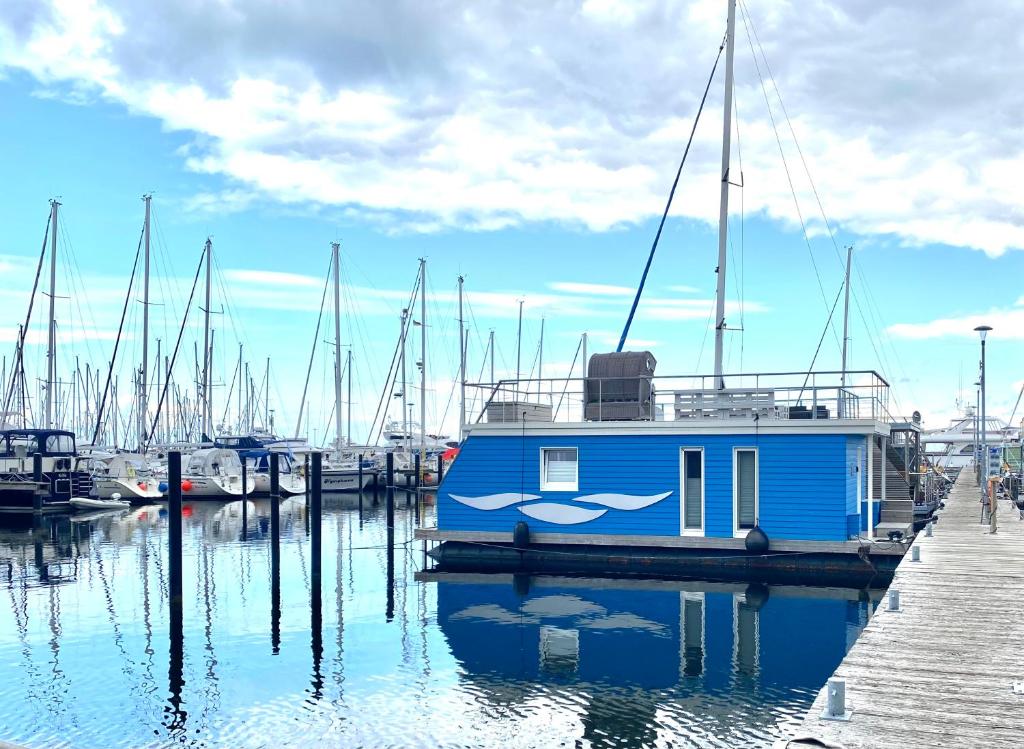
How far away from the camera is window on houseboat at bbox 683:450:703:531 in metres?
25.7

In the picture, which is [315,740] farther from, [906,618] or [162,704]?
[906,618]

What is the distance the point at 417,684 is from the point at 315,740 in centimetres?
304

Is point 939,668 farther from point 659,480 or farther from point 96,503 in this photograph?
point 96,503

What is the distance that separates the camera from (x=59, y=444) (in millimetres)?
53062

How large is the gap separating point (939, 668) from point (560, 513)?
53.7ft

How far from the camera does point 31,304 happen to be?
182 feet

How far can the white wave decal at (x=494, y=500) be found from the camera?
27.2 metres

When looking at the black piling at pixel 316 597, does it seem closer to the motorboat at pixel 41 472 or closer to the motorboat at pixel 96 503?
the motorboat at pixel 41 472

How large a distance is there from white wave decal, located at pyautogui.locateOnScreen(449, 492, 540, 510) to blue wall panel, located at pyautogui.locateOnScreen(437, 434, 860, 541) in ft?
0.39

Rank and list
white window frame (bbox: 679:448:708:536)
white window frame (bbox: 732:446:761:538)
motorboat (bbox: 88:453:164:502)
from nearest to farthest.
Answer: white window frame (bbox: 732:446:761:538), white window frame (bbox: 679:448:708:536), motorboat (bbox: 88:453:164:502)

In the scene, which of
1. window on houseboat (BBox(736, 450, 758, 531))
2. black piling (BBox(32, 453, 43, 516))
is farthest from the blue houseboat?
black piling (BBox(32, 453, 43, 516))

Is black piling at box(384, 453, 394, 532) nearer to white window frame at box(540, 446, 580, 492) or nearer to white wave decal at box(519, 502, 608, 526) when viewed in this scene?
white wave decal at box(519, 502, 608, 526)

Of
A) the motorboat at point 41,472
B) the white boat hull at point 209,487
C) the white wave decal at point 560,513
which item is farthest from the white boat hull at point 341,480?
the white wave decal at point 560,513

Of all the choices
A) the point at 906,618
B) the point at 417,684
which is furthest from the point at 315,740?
the point at 906,618
